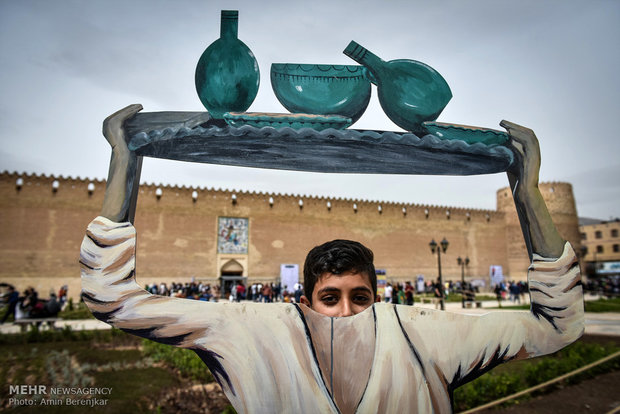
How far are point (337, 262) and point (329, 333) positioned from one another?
0.27 m

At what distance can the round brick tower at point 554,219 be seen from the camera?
29.3 m

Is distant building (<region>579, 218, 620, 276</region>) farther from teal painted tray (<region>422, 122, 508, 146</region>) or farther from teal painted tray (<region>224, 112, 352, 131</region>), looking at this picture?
teal painted tray (<region>224, 112, 352, 131</region>)

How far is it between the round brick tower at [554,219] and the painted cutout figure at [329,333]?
31708 millimetres

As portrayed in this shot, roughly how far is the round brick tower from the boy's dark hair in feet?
104

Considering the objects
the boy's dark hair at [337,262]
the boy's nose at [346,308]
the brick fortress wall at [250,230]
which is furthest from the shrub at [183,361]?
the brick fortress wall at [250,230]

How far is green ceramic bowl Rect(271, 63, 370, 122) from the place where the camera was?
4.53 feet

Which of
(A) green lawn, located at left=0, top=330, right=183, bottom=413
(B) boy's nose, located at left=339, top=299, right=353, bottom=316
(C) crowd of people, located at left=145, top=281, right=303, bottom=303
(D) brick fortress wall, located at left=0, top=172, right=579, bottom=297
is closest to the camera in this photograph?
(B) boy's nose, located at left=339, top=299, right=353, bottom=316

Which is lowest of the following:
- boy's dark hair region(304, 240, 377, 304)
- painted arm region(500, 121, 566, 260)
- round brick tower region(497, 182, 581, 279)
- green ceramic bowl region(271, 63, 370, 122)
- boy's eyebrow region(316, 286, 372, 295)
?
boy's eyebrow region(316, 286, 372, 295)

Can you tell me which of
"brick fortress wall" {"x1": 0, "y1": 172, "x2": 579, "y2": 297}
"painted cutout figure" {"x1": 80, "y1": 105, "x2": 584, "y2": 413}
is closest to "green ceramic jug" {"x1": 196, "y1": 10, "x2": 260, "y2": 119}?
"painted cutout figure" {"x1": 80, "y1": 105, "x2": 584, "y2": 413}

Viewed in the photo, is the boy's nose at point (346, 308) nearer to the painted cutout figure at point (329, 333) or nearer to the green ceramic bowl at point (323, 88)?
the painted cutout figure at point (329, 333)

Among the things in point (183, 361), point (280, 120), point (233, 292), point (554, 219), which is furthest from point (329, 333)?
point (554, 219)

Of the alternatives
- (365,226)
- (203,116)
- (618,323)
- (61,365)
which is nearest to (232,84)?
(203,116)

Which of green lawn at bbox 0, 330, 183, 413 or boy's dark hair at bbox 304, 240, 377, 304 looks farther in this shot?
green lawn at bbox 0, 330, 183, 413

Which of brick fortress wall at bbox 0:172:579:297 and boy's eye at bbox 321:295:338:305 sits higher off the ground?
brick fortress wall at bbox 0:172:579:297
